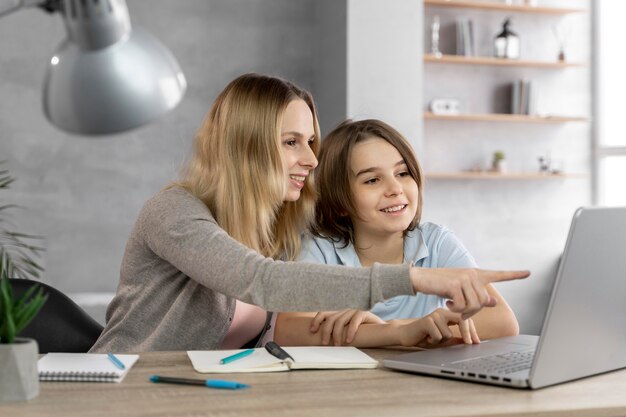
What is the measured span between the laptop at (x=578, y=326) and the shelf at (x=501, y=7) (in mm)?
3912

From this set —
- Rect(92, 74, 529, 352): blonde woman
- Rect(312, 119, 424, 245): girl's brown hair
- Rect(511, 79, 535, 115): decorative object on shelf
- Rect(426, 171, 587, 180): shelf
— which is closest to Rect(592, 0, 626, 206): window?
Rect(426, 171, 587, 180): shelf

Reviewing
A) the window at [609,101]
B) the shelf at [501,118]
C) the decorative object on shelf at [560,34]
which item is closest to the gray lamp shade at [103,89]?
the shelf at [501,118]

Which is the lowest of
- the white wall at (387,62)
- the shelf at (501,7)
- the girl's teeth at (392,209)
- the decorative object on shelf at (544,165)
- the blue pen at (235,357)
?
the blue pen at (235,357)

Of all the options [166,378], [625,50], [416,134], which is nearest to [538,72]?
[625,50]

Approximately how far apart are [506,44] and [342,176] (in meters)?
3.38

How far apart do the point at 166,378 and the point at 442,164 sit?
4180 millimetres

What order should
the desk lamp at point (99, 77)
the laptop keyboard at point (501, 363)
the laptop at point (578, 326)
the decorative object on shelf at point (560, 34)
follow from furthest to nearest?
the decorative object on shelf at point (560, 34) → the laptop keyboard at point (501, 363) → the laptop at point (578, 326) → the desk lamp at point (99, 77)

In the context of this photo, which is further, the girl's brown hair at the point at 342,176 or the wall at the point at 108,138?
the wall at the point at 108,138

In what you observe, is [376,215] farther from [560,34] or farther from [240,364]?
[560,34]

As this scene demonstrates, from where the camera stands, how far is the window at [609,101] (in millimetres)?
5625

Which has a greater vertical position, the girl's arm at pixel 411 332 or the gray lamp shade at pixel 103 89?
the gray lamp shade at pixel 103 89

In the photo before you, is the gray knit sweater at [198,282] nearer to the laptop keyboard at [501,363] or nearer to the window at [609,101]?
the laptop keyboard at [501,363]

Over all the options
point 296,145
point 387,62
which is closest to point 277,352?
point 296,145

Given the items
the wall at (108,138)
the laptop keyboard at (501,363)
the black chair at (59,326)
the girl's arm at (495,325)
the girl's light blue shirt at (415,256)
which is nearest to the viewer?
the laptop keyboard at (501,363)
